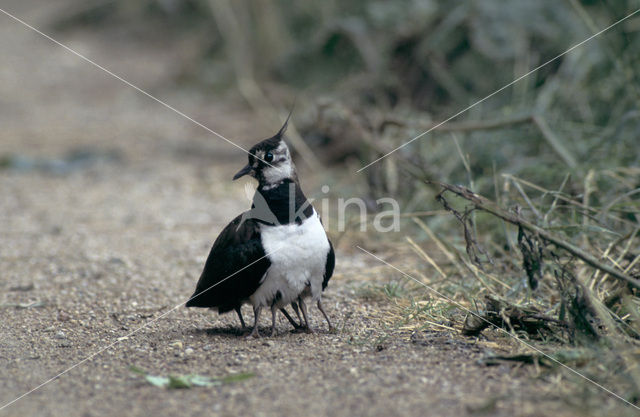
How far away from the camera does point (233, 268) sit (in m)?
2.96

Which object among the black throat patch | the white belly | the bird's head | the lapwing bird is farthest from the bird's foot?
the bird's head

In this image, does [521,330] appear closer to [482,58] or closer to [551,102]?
[551,102]

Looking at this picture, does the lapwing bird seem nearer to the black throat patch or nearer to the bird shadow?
the black throat patch

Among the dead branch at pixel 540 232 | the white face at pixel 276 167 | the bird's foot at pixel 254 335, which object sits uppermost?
the white face at pixel 276 167

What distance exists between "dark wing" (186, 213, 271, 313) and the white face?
0.75 feet

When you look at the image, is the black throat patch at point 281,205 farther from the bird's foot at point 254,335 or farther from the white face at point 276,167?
the bird's foot at point 254,335

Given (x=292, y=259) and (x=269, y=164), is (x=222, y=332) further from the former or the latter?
(x=269, y=164)

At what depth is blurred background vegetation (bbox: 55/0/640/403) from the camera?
289 centimetres

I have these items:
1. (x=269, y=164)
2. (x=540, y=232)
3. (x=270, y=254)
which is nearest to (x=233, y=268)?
(x=270, y=254)

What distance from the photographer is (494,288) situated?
10.9 ft

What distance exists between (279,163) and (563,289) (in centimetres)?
131

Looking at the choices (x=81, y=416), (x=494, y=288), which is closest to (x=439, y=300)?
(x=494, y=288)

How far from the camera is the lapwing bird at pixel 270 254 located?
9.53 feet

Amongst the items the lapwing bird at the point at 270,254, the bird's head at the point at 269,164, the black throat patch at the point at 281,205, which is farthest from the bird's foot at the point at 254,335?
the bird's head at the point at 269,164
